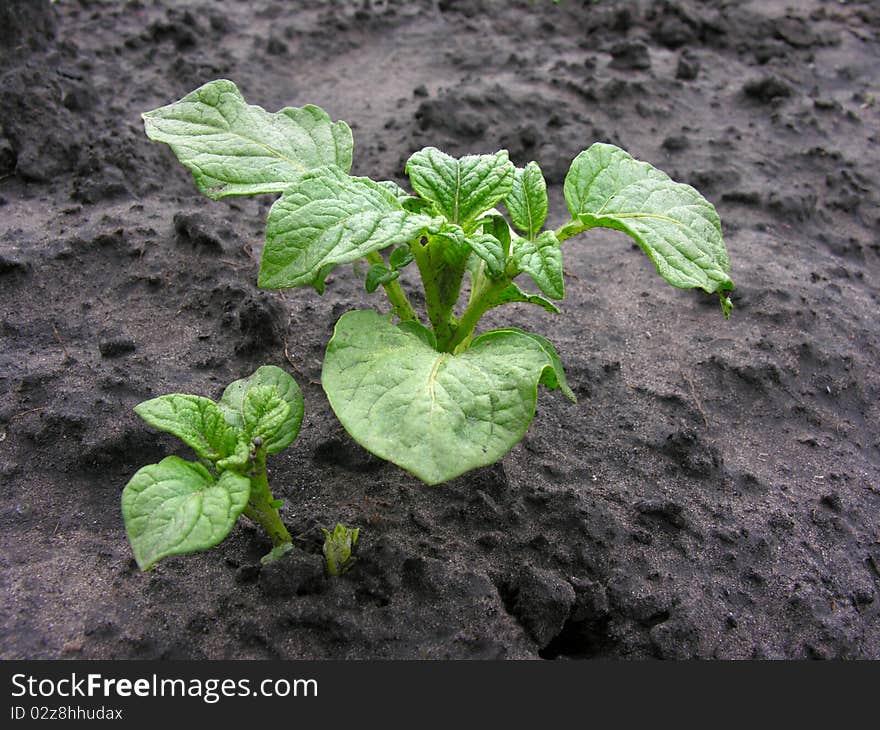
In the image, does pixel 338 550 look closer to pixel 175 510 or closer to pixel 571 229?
pixel 175 510

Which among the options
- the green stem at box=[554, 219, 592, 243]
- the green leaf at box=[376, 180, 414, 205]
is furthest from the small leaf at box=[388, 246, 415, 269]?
the green stem at box=[554, 219, 592, 243]

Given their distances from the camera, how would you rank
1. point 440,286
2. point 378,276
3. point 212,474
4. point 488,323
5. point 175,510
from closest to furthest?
point 175,510 → point 212,474 → point 378,276 → point 440,286 → point 488,323

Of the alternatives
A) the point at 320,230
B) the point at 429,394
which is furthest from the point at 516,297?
the point at 320,230

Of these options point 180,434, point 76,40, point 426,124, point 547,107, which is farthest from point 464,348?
point 76,40

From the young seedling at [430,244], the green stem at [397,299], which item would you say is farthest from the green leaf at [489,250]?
the green stem at [397,299]

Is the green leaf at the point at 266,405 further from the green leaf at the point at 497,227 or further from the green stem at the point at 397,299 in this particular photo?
the green leaf at the point at 497,227

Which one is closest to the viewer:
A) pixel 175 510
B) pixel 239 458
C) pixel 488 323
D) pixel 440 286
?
pixel 175 510

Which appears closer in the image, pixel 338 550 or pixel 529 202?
pixel 338 550
